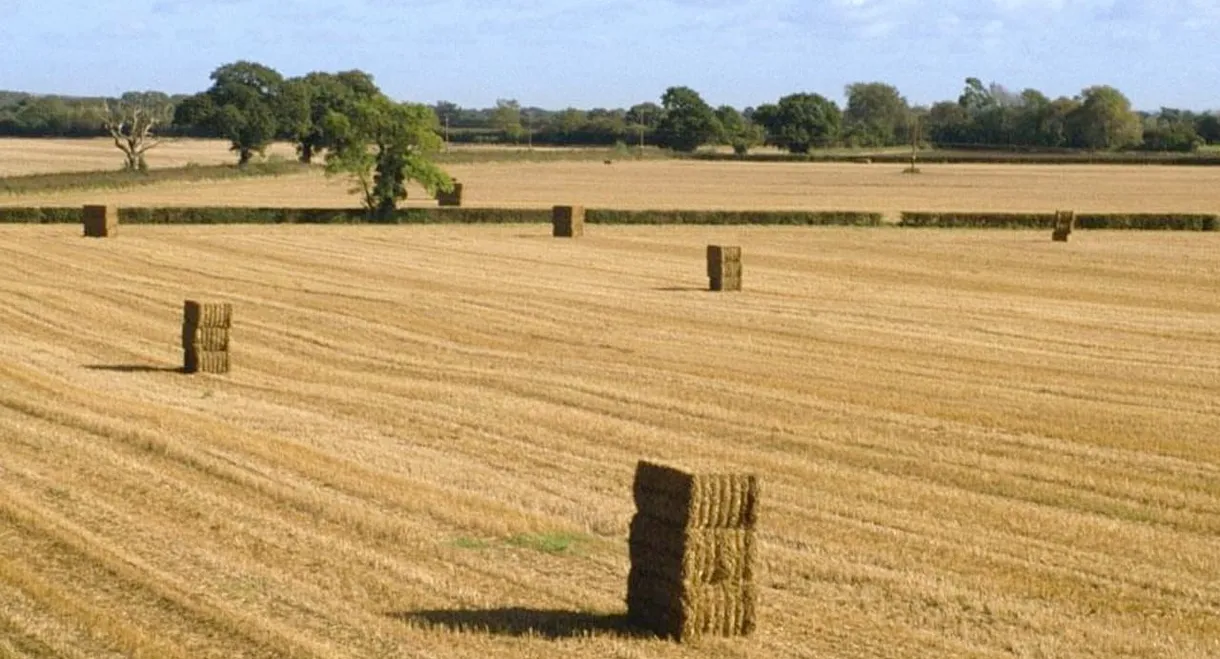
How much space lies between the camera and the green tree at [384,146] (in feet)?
194

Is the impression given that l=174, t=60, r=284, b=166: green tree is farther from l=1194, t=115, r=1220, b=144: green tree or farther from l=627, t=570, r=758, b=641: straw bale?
l=627, t=570, r=758, b=641: straw bale

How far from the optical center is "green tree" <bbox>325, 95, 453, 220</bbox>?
5925 cm

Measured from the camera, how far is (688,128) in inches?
6496

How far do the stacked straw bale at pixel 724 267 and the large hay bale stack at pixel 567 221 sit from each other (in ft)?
50.9

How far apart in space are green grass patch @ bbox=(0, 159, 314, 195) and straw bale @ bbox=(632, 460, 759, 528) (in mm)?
61450

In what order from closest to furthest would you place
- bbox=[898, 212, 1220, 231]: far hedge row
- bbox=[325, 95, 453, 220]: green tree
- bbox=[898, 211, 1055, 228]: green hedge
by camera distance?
bbox=[898, 212, 1220, 231]: far hedge row, bbox=[898, 211, 1055, 228]: green hedge, bbox=[325, 95, 453, 220]: green tree

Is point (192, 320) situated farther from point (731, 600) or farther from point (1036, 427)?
point (731, 600)

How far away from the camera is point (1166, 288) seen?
121 feet

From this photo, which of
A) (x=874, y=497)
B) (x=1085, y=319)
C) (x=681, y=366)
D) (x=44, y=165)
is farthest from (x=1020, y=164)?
(x=874, y=497)

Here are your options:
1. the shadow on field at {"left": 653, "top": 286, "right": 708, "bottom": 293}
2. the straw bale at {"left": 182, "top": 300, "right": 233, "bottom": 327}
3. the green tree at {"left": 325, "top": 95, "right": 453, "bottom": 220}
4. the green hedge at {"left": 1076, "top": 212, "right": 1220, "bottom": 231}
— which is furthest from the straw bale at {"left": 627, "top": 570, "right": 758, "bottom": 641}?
the green tree at {"left": 325, "top": 95, "right": 453, "bottom": 220}

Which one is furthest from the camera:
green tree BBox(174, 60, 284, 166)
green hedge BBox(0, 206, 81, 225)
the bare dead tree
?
green tree BBox(174, 60, 284, 166)

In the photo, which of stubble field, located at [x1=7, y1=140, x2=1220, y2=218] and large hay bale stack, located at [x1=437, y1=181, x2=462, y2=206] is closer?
large hay bale stack, located at [x1=437, y1=181, x2=462, y2=206]

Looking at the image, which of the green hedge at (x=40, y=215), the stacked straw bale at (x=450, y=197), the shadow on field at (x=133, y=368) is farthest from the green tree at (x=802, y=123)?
the shadow on field at (x=133, y=368)

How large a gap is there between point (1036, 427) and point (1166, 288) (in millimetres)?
18440
